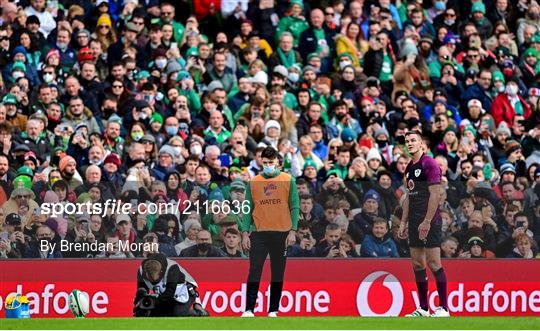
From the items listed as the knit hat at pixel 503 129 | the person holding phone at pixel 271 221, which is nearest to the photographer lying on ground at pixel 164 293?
the person holding phone at pixel 271 221

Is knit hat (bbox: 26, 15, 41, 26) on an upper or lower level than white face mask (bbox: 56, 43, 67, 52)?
upper

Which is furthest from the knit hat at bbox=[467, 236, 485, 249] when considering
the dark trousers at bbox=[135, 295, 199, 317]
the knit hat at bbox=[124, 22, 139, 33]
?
the knit hat at bbox=[124, 22, 139, 33]

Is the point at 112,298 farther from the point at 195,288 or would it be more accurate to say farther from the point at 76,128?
the point at 76,128

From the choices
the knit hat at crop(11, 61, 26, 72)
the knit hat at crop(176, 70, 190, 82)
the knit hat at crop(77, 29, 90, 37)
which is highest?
the knit hat at crop(77, 29, 90, 37)

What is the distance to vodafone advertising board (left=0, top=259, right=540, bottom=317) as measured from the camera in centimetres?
2036

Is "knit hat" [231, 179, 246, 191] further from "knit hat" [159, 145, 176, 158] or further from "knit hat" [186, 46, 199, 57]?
"knit hat" [186, 46, 199, 57]

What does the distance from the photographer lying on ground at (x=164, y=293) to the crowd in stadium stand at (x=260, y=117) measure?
0.43 meters

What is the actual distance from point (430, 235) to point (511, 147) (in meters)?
6.63

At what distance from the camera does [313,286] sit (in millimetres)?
20703

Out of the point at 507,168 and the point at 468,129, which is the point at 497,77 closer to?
the point at 468,129

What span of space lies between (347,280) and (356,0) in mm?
8796

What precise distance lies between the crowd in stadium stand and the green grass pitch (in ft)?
5.71

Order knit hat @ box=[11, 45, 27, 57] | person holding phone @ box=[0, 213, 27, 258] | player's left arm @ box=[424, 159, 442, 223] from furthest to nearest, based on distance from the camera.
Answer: knit hat @ box=[11, 45, 27, 57] < person holding phone @ box=[0, 213, 27, 258] < player's left arm @ box=[424, 159, 442, 223]

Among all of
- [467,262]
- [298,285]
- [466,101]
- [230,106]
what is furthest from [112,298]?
[466,101]
